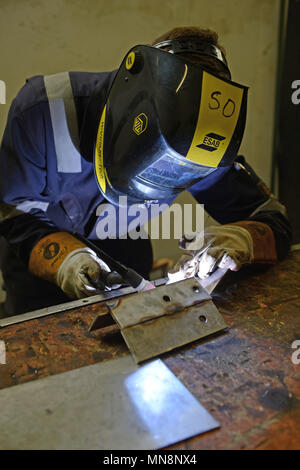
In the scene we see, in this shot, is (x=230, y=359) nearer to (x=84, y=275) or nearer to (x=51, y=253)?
(x=84, y=275)

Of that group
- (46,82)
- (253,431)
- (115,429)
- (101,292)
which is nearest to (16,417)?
(115,429)

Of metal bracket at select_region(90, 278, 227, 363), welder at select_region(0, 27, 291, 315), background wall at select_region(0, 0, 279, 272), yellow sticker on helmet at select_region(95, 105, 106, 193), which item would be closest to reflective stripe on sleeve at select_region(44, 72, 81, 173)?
welder at select_region(0, 27, 291, 315)

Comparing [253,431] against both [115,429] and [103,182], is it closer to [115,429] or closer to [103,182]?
[115,429]

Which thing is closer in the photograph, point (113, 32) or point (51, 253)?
point (51, 253)

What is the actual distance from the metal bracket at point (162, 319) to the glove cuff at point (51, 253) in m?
0.43

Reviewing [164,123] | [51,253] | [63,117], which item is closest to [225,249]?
[164,123]

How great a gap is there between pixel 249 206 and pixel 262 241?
0.30 meters

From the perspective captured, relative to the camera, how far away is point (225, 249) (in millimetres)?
1327

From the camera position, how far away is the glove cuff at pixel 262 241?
4.56ft

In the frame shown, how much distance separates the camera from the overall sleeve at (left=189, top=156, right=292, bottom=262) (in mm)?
1478

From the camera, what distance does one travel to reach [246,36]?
2.86m

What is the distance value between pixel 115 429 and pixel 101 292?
63 cm

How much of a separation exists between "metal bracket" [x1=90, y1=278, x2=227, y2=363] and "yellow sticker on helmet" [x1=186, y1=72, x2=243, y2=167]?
1.28ft

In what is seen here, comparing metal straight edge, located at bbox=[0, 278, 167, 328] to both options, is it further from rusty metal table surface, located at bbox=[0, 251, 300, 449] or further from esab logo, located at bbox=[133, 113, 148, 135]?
esab logo, located at bbox=[133, 113, 148, 135]
